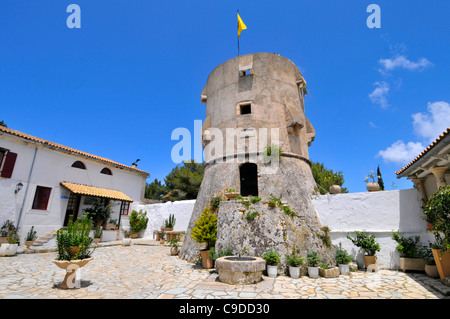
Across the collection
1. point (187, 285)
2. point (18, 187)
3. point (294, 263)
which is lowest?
point (187, 285)

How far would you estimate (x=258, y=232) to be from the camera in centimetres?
859

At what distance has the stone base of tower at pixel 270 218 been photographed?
8.39m

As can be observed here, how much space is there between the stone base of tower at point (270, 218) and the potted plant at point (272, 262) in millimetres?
422

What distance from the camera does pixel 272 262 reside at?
24.7 ft

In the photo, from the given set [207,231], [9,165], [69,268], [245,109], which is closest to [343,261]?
[207,231]

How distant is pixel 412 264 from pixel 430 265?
2.39 ft

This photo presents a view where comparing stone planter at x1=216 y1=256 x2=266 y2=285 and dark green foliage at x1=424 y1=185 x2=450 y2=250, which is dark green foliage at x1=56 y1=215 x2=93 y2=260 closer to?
stone planter at x1=216 y1=256 x2=266 y2=285

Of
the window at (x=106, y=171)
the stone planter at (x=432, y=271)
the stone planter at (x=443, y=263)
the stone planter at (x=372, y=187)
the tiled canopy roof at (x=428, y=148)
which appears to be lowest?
the stone planter at (x=432, y=271)

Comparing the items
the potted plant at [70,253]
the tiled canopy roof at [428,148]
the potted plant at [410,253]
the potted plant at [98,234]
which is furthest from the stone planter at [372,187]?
the potted plant at [98,234]

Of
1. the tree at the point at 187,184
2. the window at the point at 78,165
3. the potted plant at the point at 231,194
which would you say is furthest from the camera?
the tree at the point at 187,184

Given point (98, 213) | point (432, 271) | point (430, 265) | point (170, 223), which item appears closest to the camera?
point (432, 271)

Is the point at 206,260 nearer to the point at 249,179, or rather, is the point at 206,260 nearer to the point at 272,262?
the point at 272,262

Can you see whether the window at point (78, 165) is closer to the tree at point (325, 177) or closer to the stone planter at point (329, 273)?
the stone planter at point (329, 273)

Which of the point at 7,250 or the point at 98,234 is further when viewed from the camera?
the point at 98,234
